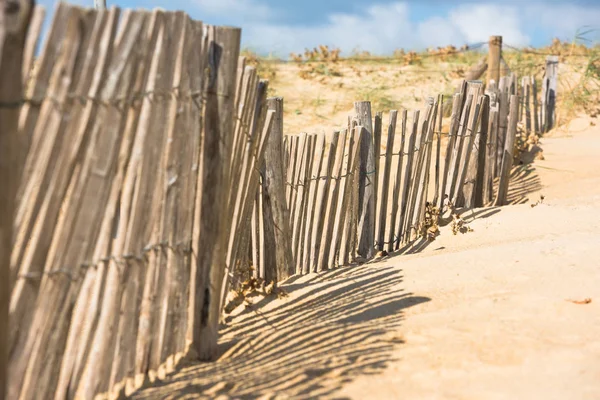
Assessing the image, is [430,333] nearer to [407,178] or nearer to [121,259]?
[121,259]

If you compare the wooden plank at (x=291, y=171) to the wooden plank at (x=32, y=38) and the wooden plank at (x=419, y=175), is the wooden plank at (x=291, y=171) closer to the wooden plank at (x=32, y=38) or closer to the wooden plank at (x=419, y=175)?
the wooden plank at (x=419, y=175)

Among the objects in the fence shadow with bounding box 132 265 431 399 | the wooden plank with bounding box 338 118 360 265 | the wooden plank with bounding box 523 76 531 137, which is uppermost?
the wooden plank with bounding box 523 76 531 137

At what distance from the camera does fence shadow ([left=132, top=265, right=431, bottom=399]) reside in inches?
121

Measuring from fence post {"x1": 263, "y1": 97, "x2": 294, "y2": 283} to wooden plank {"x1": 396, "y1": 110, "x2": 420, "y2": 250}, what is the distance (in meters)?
1.44

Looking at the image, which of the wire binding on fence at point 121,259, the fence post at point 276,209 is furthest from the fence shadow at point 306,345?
the wire binding on fence at point 121,259

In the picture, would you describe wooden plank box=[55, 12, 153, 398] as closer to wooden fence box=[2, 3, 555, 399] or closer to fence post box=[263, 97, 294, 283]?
wooden fence box=[2, 3, 555, 399]

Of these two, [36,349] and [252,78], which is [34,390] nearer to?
[36,349]

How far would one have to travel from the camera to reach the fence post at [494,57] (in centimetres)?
1053

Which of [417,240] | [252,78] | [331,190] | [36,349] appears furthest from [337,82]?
[36,349]

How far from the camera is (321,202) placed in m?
5.30

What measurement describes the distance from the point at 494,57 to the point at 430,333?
773 centimetres

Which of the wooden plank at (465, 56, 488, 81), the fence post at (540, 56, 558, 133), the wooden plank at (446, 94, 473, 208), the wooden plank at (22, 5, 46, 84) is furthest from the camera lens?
the fence post at (540, 56, 558, 133)

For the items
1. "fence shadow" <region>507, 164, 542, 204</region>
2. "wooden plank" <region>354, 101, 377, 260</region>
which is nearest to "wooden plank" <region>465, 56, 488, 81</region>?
"fence shadow" <region>507, 164, 542, 204</region>

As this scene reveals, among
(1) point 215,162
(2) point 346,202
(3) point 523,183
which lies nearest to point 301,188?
(2) point 346,202
